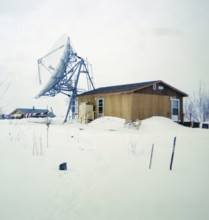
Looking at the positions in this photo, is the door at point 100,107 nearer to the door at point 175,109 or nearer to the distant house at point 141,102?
the distant house at point 141,102

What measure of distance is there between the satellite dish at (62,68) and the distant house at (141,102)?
3250 mm

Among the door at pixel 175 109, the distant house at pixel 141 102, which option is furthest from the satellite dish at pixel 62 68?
the door at pixel 175 109

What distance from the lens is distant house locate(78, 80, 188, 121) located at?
15.8 metres

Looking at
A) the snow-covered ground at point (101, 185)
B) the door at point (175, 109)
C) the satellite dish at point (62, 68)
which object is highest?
the satellite dish at point (62, 68)

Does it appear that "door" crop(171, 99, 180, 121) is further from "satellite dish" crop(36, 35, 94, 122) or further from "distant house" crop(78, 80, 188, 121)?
"satellite dish" crop(36, 35, 94, 122)

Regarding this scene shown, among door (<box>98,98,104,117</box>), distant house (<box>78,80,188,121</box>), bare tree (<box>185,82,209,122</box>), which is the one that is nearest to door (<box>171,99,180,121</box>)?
distant house (<box>78,80,188,121</box>)

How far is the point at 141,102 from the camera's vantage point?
630 inches

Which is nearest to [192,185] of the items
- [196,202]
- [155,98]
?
[196,202]

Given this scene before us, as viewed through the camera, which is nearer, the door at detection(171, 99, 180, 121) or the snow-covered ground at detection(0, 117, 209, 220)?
the snow-covered ground at detection(0, 117, 209, 220)

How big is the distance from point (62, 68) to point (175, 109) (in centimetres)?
942

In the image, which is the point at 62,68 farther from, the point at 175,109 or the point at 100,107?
the point at 175,109

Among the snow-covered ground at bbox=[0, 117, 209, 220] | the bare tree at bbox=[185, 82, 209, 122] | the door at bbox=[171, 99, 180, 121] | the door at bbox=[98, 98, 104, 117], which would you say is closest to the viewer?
the snow-covered ground at bbox=[0, 117, 209, 220]

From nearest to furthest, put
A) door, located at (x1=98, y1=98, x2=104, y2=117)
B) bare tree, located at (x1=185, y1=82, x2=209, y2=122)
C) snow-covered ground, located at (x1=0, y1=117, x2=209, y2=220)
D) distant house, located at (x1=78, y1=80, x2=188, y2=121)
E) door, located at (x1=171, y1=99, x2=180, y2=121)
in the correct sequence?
1. snow-covered ground, located at (x1=0, y1=117, x2=209, y2=220)
2. distant house, located at (x1=78, y1=80, x2=188, y2=121)
3. door, located at (x1=171, y1=99, x2=180, y2=121)
4. door, located at (x1=98, y1=98, x2=104, y2=117)
5. bare tree, located at (x1=185, y1=82, x2=209, y2=122)

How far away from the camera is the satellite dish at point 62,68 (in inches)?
712
